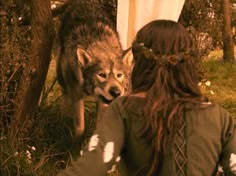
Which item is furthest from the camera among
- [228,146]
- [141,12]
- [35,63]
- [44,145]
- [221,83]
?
[221,83]

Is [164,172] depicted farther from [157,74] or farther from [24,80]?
[24,80]

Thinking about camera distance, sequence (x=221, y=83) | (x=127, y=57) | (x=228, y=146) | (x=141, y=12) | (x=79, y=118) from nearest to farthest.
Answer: (x=228, y=146) → (x=141, y=12) → (x=127, y=57) → (x=79, y=118) → (x=221, y=83)

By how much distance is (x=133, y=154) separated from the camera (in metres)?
2.37

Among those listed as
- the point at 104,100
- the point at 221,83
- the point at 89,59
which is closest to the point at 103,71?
the point at 89,59

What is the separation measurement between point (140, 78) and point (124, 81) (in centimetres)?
301

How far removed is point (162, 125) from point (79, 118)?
3.91 meters

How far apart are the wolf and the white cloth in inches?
13.3

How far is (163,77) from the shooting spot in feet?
7.86

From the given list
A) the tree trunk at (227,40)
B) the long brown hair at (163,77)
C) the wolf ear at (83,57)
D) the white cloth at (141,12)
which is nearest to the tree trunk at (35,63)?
the wolf ear at (83,57)

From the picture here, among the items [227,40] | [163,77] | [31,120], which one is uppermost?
[163,77]

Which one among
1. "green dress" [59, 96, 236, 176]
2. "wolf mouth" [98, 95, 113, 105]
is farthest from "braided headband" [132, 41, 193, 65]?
"wolf mouth" [98, 95, 113, 105]

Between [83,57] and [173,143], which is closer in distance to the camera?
[173,143]

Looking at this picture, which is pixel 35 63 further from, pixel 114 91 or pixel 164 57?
pixel 164 57

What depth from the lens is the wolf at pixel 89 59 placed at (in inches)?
216
